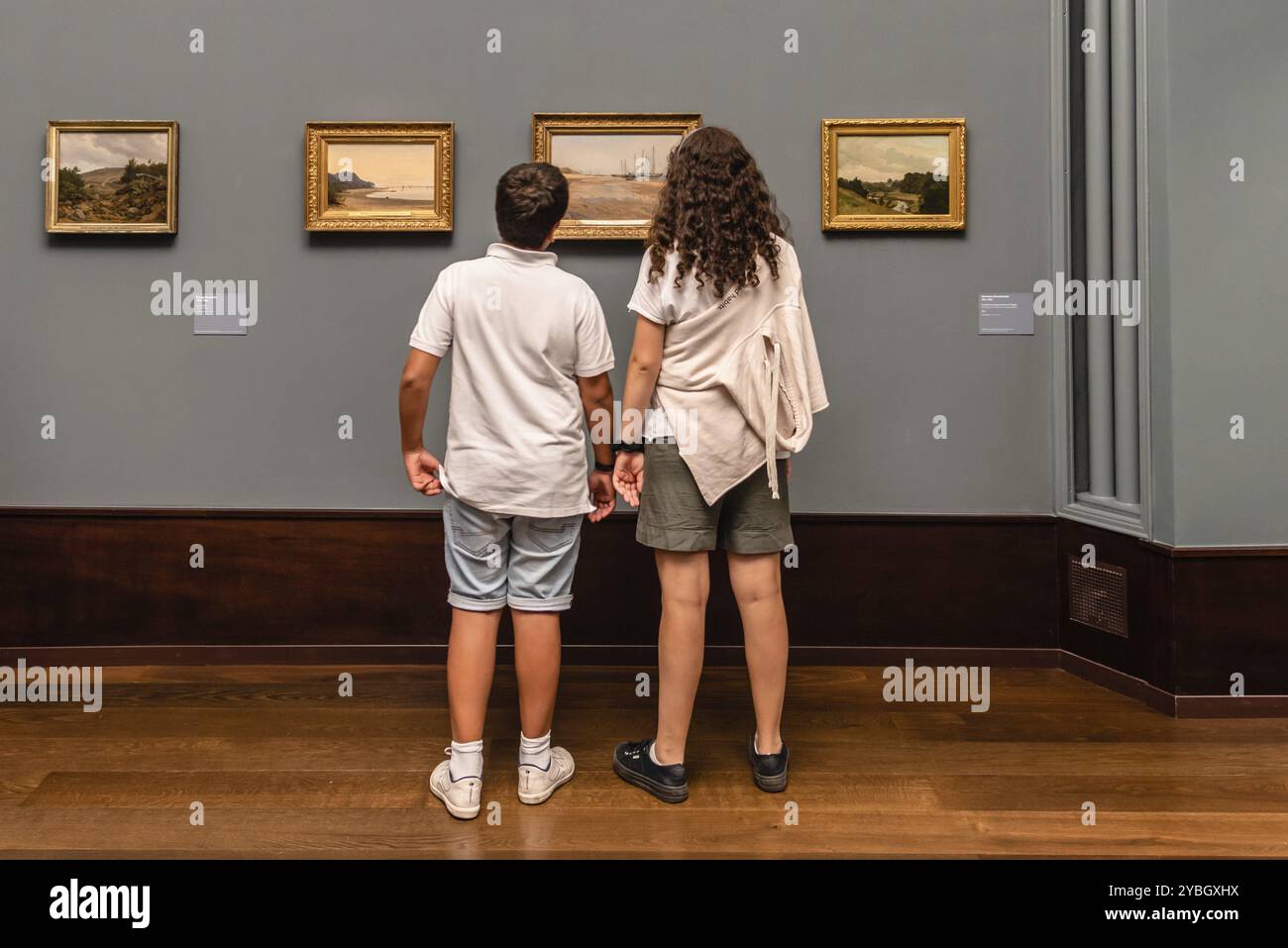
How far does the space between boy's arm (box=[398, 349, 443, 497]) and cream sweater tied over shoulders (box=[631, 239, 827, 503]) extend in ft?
1.77

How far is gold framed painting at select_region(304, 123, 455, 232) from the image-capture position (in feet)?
10.7

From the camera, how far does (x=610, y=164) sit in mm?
3248

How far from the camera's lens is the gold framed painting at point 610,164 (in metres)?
3.23

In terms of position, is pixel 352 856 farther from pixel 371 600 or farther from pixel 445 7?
pixel 445 7

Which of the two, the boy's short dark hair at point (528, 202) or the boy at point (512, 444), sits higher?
the boy's short dark hair at point (528, 202)

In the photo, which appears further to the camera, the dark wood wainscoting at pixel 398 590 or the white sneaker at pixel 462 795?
the dark wood wainscoting at pixel 398 590

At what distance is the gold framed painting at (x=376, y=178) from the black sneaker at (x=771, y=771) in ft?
7.21

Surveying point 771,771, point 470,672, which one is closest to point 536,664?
point 470,672

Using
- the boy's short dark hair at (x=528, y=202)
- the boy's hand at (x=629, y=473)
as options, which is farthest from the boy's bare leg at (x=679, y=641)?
the boy's short dark hair at (x=528, y=202)

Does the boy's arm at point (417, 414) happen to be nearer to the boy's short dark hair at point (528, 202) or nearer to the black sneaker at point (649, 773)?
the boy's short dark hair at point (528, 202)

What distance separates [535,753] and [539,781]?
0.07m

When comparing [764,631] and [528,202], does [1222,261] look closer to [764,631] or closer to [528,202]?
[764,631]

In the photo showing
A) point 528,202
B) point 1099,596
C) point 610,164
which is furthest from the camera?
point 610,164

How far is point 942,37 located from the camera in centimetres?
327
